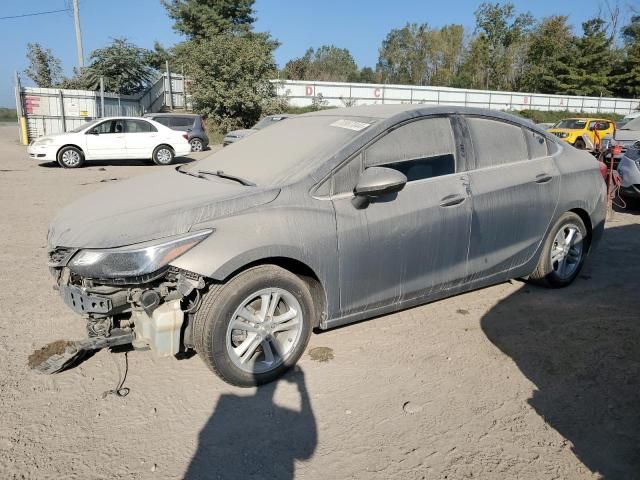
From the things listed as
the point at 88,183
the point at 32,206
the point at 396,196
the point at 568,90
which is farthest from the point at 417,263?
the point at 568,90

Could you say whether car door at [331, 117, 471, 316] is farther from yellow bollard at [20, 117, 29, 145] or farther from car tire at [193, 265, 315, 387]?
yellow bollard at [20, 117, 29, 145]

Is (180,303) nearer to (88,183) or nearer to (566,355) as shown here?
(566,355)

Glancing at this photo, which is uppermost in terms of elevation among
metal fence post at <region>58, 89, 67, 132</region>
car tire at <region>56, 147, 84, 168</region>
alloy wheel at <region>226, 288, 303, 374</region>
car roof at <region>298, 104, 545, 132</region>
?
metal fence post at <region>58, 89, 67, 132</region>

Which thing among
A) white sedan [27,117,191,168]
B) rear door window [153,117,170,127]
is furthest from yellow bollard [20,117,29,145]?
white sedan [27,117,191,168]

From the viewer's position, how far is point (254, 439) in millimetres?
2730

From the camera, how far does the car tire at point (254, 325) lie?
2.95 meters

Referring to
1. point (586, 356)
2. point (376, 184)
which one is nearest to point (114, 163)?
point (376, 184)

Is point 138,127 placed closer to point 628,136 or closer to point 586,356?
point 628,136

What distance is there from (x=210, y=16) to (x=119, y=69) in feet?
40.2

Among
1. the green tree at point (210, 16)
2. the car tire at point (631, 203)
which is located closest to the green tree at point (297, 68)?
the green tree at point (210, 16)

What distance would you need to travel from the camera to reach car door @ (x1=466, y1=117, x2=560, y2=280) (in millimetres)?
3975

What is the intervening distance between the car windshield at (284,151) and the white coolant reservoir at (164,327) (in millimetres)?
974

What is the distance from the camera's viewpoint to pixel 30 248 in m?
6.02

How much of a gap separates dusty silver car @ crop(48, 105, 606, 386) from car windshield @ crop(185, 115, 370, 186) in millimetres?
16
